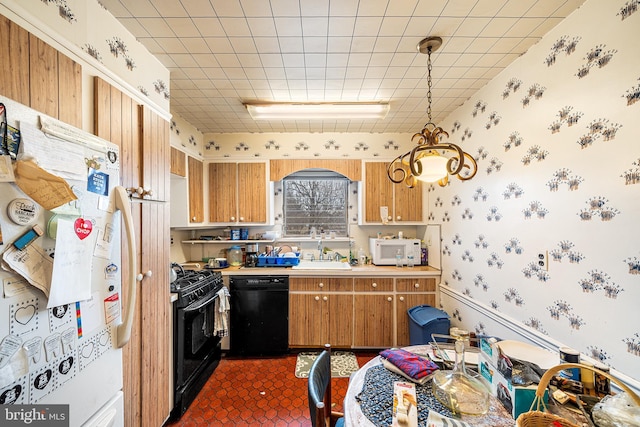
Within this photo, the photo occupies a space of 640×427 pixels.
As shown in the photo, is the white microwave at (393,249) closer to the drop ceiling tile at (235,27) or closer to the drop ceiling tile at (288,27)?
the drop ceiling tile at (288,27)

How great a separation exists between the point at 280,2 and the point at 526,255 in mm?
2265

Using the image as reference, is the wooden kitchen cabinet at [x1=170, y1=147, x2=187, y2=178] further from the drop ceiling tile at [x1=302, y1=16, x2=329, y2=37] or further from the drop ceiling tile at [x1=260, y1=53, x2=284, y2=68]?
the drop ceiling tile at [x1=302, y1=16, x2=329, y2=37]

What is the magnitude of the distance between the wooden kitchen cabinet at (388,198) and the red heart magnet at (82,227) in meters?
2.76

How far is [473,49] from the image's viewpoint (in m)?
1.72

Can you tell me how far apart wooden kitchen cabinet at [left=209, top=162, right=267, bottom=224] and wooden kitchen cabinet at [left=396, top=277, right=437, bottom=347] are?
1.91 metres

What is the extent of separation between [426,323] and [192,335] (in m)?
2.20

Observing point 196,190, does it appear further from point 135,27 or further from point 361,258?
point 361,258

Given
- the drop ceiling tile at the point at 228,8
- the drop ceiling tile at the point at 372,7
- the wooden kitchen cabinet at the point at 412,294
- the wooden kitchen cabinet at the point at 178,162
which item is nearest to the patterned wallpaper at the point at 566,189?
the wooden kitchen cabinet at the point at 412,294

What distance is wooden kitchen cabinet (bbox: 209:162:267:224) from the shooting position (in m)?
3.22

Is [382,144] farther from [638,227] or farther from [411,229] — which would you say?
[638,227]

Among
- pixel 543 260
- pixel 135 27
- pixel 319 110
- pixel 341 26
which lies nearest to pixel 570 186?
pixel 543 260

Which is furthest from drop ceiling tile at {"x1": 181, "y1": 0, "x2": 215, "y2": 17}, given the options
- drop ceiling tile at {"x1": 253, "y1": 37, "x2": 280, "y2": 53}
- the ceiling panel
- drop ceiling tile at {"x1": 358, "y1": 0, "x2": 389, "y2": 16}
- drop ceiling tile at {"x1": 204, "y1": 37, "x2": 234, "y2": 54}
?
drop ceiling tile at {"x1": 358, "y1": 0, "x2": 389, "y2": 16}

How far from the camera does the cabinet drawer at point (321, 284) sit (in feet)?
9.51

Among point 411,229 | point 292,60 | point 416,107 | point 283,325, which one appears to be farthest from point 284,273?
point 416,107
